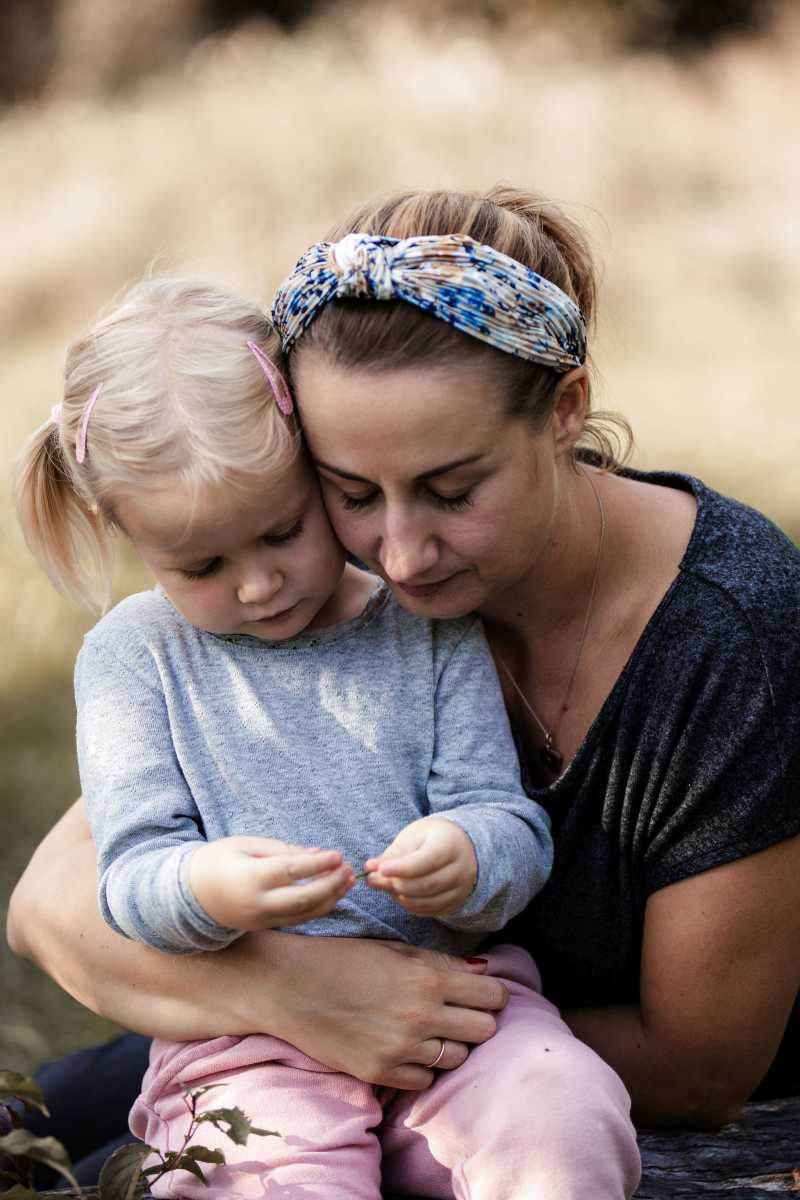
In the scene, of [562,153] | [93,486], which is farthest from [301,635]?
[562,153]

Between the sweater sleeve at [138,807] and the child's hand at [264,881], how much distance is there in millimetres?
54

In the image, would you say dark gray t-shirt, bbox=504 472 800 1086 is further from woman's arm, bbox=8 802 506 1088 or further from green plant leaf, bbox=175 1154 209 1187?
green plant leaf, bbox=175 1154 209 1187

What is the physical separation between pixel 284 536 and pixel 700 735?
0.68 meters

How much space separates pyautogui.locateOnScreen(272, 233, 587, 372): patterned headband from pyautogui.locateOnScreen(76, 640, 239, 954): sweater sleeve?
1.78 feet

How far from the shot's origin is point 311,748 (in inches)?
87.7

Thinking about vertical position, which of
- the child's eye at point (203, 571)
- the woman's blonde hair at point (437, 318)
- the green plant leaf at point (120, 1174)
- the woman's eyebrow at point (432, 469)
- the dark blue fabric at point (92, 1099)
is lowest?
the dark blue fabric at point (92, 1099)

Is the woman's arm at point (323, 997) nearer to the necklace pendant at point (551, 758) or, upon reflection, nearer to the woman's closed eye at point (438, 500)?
the necklace pendant at point (551, 758)

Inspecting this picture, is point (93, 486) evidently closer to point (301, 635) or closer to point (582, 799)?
point (301, 635)

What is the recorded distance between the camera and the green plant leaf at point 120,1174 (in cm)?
196

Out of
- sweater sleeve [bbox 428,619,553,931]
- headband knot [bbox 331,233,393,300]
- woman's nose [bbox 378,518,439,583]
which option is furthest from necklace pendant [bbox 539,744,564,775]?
headband knot [bbox 331,233,393,300]

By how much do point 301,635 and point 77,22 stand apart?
768 centimetres

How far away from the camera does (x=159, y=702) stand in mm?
2250

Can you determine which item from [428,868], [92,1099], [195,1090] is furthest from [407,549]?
[92,1099]

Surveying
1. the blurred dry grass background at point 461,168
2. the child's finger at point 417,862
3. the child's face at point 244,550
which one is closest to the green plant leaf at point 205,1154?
the child's finger at point 417,862
